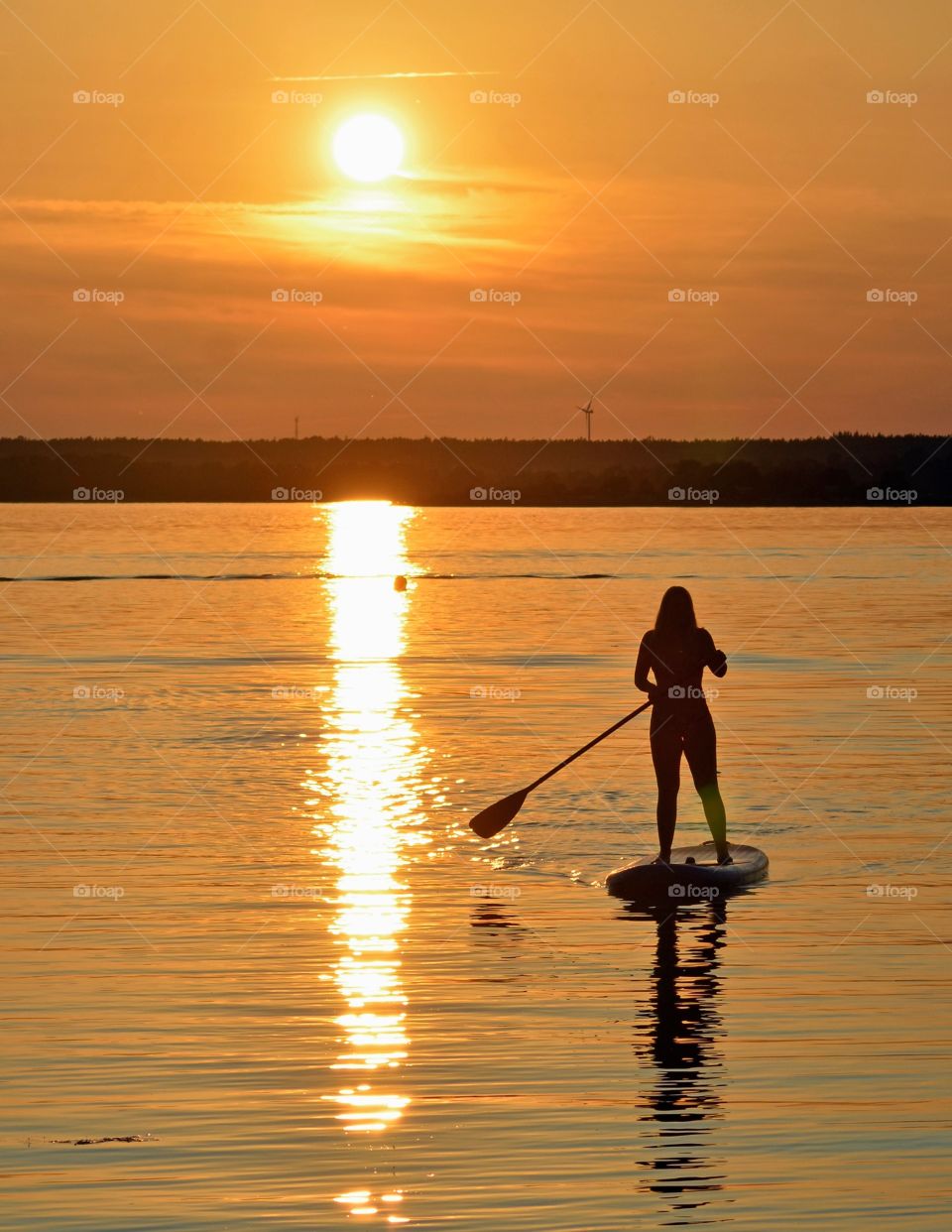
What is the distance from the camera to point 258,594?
73.5m

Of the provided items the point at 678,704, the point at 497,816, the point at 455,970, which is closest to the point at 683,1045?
the point at 455,970

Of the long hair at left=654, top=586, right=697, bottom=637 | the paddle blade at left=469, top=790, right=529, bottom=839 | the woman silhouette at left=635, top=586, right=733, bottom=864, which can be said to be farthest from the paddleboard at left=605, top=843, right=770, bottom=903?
the paddle blade at left=469, top=790, right=529, bottom=839

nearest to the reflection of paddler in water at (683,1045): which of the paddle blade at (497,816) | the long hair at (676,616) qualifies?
the long hair at (676,616)

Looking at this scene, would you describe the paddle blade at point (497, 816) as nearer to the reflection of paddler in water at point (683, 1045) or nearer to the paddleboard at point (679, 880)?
the paddleboard at point (679, 880)

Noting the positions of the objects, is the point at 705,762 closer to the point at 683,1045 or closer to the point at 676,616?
the point at 676,616

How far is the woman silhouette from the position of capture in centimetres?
1630

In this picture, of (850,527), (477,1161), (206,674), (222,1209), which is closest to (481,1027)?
(477,1161)

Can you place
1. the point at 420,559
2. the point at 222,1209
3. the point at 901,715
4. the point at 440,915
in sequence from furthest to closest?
the point at 420,559 < the point at 901,715 < the point at 440,915 < the point at 222,1209

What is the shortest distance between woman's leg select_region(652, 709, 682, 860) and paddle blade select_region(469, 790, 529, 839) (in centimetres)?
236

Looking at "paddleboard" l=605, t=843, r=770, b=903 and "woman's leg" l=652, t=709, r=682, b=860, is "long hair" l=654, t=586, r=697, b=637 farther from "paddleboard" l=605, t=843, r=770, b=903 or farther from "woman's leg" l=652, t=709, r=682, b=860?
Answer: "paddleboard" l=605, t=843, r=770, b=903

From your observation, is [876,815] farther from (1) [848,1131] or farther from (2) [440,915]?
(1) [848,1131]

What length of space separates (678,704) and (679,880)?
143cm

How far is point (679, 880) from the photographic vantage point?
16.4 metres

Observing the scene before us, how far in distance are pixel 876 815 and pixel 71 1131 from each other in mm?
12579
